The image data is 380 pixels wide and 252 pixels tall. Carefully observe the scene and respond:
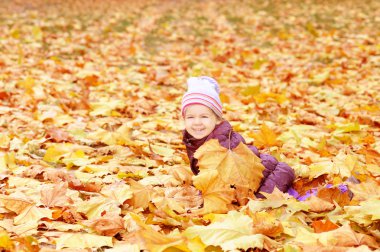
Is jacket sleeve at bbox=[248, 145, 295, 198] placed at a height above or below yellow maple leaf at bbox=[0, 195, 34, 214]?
above

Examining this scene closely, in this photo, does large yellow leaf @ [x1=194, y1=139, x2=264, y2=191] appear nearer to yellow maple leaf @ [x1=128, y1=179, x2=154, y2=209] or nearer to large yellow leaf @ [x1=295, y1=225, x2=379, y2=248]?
yellow maple leaf @ [x1=128, y1=179, x2=154, y2=209]

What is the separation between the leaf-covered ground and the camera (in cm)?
221

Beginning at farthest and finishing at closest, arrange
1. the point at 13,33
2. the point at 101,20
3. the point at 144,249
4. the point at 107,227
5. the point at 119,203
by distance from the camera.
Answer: the point at 101,20 < the point at 13,33 < the point at 119,203 < the point at 107,227 < the point at 144,249

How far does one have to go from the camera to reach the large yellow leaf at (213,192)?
254 centimetres

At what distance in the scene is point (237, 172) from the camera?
2.63m

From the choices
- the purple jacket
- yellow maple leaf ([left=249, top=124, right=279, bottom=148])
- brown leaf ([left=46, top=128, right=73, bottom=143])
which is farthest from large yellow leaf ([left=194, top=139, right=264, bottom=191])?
brown leaf ([left=46, top=128, right=73, bottom=143])

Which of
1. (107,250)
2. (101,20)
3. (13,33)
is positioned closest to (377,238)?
(107,250)

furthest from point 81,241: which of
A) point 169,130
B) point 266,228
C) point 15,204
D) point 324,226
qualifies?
point 169,130

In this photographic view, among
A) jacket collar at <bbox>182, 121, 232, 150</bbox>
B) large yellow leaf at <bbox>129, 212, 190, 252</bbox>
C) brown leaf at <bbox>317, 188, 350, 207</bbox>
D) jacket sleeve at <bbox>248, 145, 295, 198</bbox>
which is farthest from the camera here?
jacket collar at <bbox>182, 121, 232, 150</bbox>

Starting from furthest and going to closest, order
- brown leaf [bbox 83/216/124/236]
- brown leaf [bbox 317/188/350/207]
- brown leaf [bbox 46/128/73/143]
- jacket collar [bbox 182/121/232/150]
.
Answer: brown leaf [bbox 46/128/73/143]
jacket collar [bbox 182/121/232/150]
brown leaf [bbox 317/188/350/207]
brown leaf [bbox 83/216/124/236]

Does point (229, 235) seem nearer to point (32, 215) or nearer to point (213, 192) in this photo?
point (213, 192)

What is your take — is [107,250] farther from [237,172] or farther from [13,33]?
[13,33]

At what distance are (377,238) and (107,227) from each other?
116 centimetres

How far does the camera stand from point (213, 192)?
258 cm
